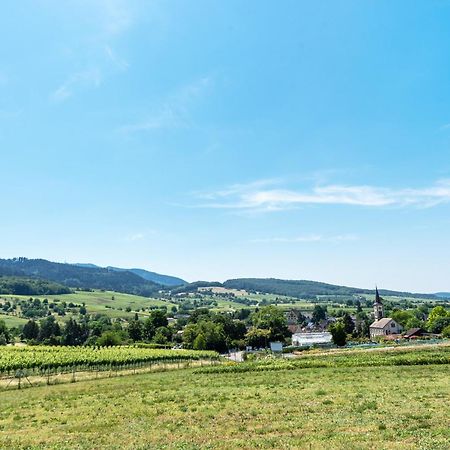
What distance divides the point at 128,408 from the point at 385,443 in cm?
1660

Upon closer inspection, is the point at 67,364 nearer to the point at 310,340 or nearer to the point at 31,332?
the point at 310,340

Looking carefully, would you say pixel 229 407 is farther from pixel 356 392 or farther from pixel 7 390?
pixel 7 390

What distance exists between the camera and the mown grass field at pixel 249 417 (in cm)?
1666

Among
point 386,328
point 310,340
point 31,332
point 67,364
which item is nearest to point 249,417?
point 67,364

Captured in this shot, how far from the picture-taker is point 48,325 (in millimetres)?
156500

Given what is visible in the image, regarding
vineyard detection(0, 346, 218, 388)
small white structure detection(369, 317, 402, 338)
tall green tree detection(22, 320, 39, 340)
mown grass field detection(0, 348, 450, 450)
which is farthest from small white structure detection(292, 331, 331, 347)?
tall green tree detection(22, 320, 39, 340)

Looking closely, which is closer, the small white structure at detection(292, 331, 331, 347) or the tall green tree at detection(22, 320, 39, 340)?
the small white structure at detection(292, 331, 331, 347)

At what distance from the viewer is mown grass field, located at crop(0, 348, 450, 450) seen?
16.7m

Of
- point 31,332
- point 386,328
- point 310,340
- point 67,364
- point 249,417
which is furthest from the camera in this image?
point 31,332

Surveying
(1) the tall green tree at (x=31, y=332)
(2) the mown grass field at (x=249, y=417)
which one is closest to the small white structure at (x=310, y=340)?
(2) the mown grass field at (x=249, y=417)

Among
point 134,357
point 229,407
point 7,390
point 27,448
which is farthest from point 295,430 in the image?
point 134,357

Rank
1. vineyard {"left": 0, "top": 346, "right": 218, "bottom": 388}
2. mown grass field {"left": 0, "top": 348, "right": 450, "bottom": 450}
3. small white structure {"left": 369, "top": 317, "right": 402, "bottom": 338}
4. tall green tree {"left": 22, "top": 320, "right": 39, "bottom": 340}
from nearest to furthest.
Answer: mown grass field {"left": 0, "top": 348, "right": 450, "bottom": 450}, vineyard {"left": 0, "top": 346, "right": 218, "bottom": 388}, small white structure {"left": 369, "top": 317, "right": 402, "bottom": 338}, tall green tree {"left": 22, "top": 320, "right": 39, "bottom": 340}

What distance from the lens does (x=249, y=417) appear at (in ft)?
69.9

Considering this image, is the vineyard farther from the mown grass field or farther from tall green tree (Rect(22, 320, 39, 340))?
tall green tree (Rect(22, 320, 39, 340))
